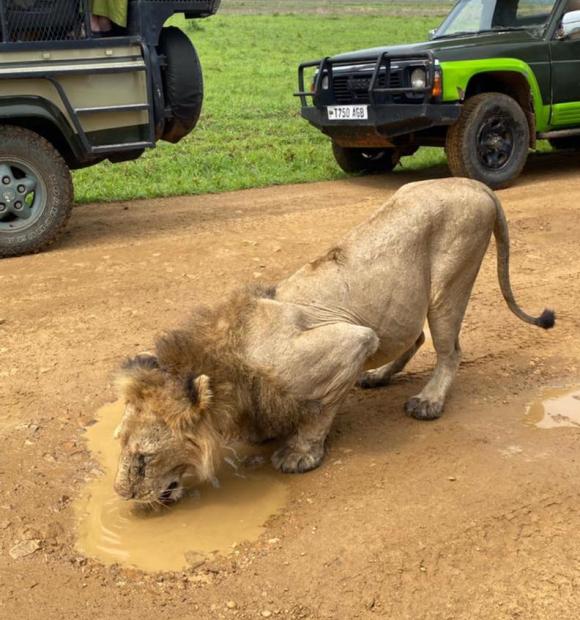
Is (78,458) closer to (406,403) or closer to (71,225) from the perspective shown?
(406,403)

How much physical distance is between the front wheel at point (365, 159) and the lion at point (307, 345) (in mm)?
6511

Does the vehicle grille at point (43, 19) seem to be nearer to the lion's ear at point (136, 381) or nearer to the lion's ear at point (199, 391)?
the lion's ear at point (136, 381)

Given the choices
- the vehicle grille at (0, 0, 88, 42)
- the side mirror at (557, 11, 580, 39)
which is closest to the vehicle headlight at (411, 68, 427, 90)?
the side mirror at (557, 11, 580, 39)

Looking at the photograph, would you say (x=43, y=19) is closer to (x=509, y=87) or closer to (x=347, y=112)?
(x=347, y=112)

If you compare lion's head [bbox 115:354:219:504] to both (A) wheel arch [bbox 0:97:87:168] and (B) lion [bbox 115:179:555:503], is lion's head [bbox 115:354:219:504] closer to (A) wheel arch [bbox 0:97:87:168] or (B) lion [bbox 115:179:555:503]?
(B) lion [bbox 115:179:555:503]

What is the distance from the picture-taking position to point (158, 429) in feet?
11.9

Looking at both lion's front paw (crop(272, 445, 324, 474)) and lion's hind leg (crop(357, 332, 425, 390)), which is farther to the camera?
lion's hind leg (crop(357, 332, 425, 390))

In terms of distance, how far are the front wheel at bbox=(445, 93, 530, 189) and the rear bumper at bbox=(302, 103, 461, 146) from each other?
247mm

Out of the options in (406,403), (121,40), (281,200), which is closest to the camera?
(406,403)

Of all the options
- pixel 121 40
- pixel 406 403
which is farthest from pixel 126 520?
pixel 121 40

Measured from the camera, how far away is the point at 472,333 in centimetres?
582

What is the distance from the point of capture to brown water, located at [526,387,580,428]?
4641 millimetres

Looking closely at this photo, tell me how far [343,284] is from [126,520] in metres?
1.40

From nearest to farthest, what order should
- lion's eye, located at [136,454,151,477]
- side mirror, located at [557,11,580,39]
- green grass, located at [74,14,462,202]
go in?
lion's eye, located at [136,454,151,477], side mirror, located at [557,11,580,39], green grass, located at [74,14,462,202]
